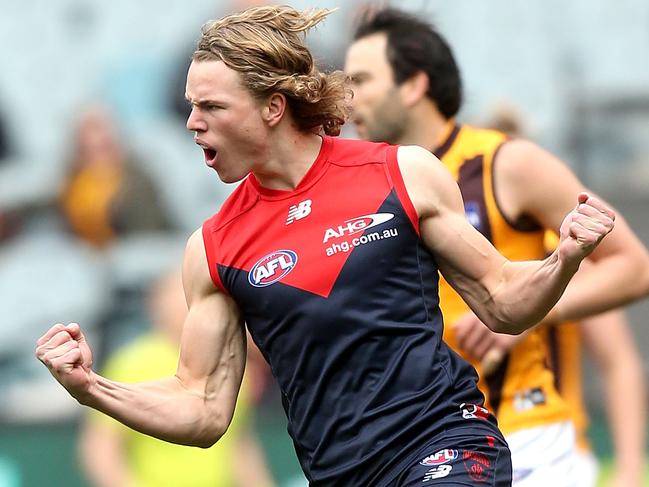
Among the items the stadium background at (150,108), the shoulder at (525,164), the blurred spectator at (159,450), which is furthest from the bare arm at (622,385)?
the stadium background at (150,108)

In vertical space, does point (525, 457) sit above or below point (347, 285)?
below

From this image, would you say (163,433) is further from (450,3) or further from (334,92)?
(450,3)

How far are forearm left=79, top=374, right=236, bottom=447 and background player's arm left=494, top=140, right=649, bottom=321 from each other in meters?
1.29

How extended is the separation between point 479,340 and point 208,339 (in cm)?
105

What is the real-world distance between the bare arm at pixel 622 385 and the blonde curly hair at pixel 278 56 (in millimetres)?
2438

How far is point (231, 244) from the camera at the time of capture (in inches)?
149

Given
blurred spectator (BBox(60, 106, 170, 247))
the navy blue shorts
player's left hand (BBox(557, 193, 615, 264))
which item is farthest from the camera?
blurred spectator (BBox(60, 106, 170, 247))

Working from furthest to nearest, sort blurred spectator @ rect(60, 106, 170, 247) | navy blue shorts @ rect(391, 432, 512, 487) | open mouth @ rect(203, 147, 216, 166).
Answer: blurred spectator @ rect(60, 106, 170, 247)
open mouth @ rect(203, 147, 216, 166)
navy blue shorts @ rect(391, 432, 512, 487)

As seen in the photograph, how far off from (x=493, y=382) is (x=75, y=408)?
503 cm

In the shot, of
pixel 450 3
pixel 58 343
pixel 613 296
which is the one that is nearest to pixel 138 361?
pixel 613 296

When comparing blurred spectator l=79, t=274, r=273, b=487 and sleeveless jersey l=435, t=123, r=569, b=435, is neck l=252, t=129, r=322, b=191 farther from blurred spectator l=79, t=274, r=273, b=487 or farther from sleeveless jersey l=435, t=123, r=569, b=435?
blurred spectator l=79, t=274, r=273, b=487

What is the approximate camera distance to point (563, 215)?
4605mm

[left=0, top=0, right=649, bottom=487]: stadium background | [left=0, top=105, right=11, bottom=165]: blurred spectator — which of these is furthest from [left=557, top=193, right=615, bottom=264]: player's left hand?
[left=0, top=105, right=11, bottom=165]: blurred spectator

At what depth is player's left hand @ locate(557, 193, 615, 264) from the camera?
11.1 feet
